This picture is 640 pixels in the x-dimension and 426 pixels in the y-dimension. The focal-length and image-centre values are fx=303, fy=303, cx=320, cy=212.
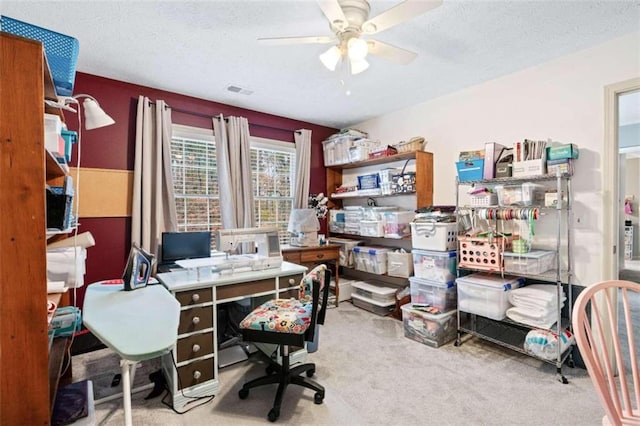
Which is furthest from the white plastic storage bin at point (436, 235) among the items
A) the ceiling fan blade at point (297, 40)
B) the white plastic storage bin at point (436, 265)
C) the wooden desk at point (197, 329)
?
the ceiling fan blade at point (297, 40)

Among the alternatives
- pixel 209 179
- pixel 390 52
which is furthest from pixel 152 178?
pixel 390 52

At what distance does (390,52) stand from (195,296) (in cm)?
198

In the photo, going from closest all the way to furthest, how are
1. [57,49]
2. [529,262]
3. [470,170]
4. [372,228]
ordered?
[57,49] < [529,262] < [470,170] < [372,228]

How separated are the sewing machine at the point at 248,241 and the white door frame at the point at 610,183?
96.8 inches

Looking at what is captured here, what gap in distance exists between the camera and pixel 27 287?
1.02m

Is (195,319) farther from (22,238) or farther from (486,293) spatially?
(486,293)

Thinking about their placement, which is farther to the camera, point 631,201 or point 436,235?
point 631,201

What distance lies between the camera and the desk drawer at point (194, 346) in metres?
1.89

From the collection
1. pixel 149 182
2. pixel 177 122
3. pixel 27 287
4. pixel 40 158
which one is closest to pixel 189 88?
pixel 177 122

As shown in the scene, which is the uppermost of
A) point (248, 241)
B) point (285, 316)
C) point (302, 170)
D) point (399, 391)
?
point (302, 170)

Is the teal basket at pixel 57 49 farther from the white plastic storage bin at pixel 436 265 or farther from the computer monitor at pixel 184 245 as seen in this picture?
the white plastic storage bin at pixel 436 265

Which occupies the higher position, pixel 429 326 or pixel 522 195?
pixel 522 195

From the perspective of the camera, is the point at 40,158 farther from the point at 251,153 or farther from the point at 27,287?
the point at 251,153

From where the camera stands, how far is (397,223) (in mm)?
3443
